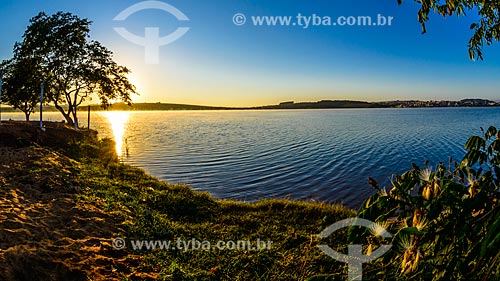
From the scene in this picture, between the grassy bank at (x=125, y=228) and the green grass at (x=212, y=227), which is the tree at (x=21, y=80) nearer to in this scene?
the grassy bank at (x=125, y=228)

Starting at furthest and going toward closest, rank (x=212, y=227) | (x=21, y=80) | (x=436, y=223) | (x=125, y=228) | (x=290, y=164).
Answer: (x=290, y=164), (x=21, y=80), (x=212, y=227), (x=125, y=228), (x=436, y=223)

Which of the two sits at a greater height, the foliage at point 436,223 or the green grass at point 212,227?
the foliage at point 436,223

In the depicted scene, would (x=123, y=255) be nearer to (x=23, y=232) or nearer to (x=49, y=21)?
(x=23, y=232)

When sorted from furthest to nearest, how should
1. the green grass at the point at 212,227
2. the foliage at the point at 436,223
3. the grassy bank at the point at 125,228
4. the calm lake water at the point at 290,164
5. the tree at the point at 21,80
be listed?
the tree at the point at 21,80, the calm lake water at the point at 290,164, the green grass at the point at 212,227, the grassy bank at the point at 125,228, the foliage at the point at 436,223

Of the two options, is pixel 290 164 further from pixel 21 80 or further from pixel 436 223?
pixel 436 223

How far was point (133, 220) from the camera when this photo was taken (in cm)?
1028

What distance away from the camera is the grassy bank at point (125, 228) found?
6.44 metres

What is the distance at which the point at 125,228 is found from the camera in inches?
368

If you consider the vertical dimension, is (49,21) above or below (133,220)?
above

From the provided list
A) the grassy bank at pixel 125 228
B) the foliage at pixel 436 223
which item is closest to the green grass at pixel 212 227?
the grassy bank at pixel 125 228

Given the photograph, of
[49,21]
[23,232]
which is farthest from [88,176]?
[49,21]

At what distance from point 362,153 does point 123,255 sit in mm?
32322

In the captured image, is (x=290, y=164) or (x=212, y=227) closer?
(x=212, y=227)

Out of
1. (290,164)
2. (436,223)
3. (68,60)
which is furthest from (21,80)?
(436,223)
